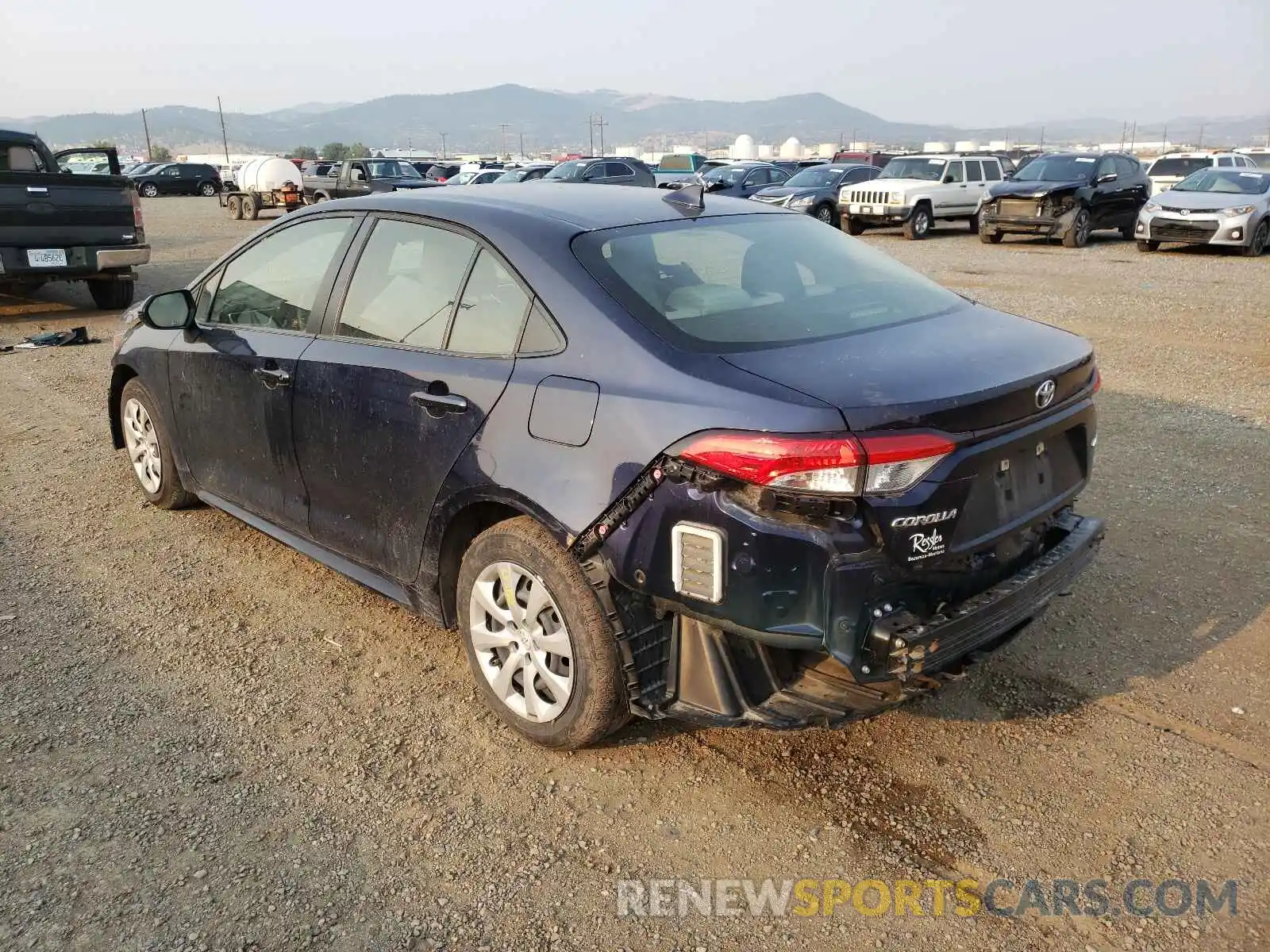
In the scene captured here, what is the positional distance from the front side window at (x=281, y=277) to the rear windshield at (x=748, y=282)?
133 cm

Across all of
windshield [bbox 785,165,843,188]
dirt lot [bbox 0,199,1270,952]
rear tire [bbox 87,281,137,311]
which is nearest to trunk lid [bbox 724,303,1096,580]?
dirt lot [bbox 0,199,1270,952]

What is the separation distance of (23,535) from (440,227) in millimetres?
3087

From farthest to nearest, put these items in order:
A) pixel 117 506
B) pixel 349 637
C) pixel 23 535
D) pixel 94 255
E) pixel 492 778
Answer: pixel 94 255
pixel 117 506
pixel 23 535
pixel 349 637
pixel 492 778

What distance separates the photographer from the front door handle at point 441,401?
314cm

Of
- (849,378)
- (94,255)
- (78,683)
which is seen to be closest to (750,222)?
(849,378)

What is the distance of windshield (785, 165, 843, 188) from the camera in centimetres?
2303

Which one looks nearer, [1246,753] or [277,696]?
[1246,753]

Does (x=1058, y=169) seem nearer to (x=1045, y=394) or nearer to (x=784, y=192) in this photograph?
(x=784, y=192)

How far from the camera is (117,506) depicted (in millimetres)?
5418

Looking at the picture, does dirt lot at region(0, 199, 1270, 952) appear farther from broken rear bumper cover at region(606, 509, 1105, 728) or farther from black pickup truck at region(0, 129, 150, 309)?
black pickup truck at region(0, 129, 150, 309)

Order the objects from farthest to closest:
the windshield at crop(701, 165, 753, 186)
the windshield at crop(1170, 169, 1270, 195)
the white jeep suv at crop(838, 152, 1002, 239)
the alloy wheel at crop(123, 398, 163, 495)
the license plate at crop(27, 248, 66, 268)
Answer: the windshield at crop(701, 165, 753, 186) → the white jeep suv at crop(838, 152, 1002, 239) → the windshield at crop(1170, 169, 1270, 195) → the license plate at crop(27, 248, 66, 268) → the alloy wheel at crop(123, 398, 163, 495)

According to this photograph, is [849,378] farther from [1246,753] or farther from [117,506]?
[117,506]

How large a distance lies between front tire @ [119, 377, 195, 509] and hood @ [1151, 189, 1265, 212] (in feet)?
57.1

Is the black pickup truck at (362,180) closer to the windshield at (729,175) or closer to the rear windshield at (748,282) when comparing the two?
the windshield at (729,175)
